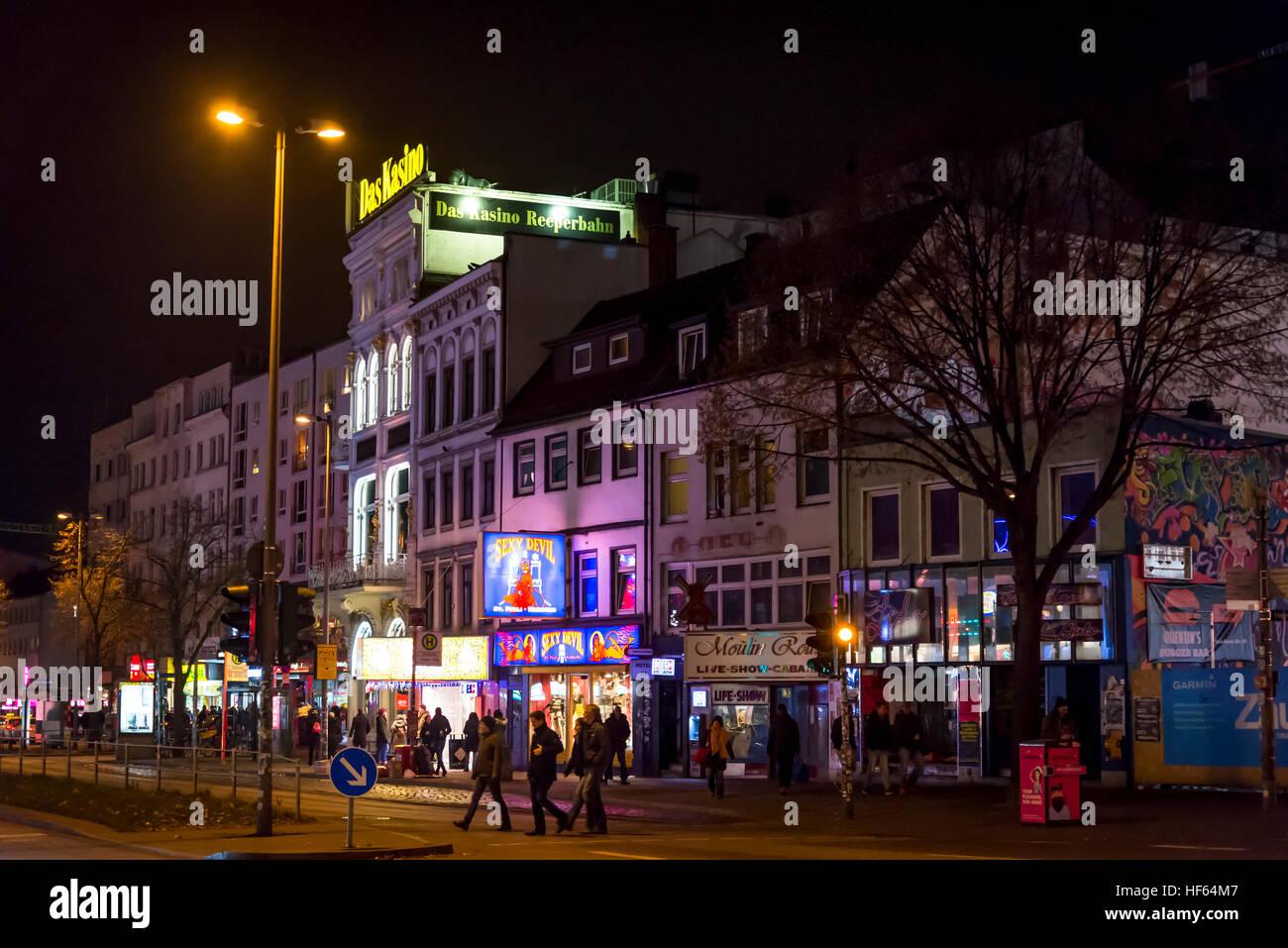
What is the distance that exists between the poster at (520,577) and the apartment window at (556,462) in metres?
1.82

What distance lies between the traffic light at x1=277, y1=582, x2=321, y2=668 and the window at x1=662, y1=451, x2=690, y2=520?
21.0 metres

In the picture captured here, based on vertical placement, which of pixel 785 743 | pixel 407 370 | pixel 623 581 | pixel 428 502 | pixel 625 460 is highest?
pixel 407 370

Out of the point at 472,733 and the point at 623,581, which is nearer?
the point at 472,733

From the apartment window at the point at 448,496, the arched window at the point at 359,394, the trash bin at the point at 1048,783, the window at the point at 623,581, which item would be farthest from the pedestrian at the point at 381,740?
the trash bin at the point at 1048,783

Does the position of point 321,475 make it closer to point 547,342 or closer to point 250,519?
point 250,519

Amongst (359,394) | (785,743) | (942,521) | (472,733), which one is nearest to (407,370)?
(359,394)

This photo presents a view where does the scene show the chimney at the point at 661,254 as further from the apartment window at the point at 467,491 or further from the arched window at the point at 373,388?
the arched window at the point at 373,388

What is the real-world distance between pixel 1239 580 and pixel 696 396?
16.9m

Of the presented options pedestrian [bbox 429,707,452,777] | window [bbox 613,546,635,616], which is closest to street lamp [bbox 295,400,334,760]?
pedestrian [bbox 429,707,452,777]

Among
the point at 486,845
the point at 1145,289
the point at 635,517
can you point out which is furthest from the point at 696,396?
the point at 486,845

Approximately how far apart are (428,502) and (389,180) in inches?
489

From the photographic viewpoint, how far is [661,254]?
176 feet

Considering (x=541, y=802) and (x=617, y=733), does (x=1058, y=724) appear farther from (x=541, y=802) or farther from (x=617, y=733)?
(x=617, y=733)

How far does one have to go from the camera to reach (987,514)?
117ft
